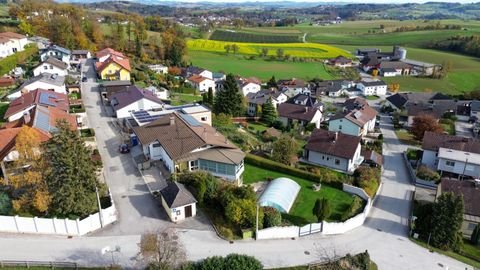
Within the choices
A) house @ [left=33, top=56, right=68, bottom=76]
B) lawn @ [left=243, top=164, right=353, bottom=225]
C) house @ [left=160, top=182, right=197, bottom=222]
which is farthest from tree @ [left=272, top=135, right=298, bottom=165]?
house @ [left=33, top=56, right=68, bottom=76]

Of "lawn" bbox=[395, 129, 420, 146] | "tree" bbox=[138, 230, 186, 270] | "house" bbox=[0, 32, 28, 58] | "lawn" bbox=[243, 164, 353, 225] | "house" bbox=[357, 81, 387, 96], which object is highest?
"house" bbox=[0, 32, 28, 58]

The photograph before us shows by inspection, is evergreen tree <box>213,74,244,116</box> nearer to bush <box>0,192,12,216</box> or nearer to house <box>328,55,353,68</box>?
bush <box>0,192,12,216</box>

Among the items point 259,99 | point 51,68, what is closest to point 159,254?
point 259,99

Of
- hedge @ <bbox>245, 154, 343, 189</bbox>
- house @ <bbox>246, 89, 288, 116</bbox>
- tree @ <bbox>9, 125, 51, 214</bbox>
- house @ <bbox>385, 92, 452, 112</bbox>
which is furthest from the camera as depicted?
house @ <bbox>385, 92, 452, 112</bbox>

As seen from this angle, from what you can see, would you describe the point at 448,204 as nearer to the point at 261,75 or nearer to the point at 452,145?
the point at 452,145

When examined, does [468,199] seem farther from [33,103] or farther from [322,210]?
[33,103]

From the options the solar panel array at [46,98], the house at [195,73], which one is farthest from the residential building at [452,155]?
the house at [195,73]
